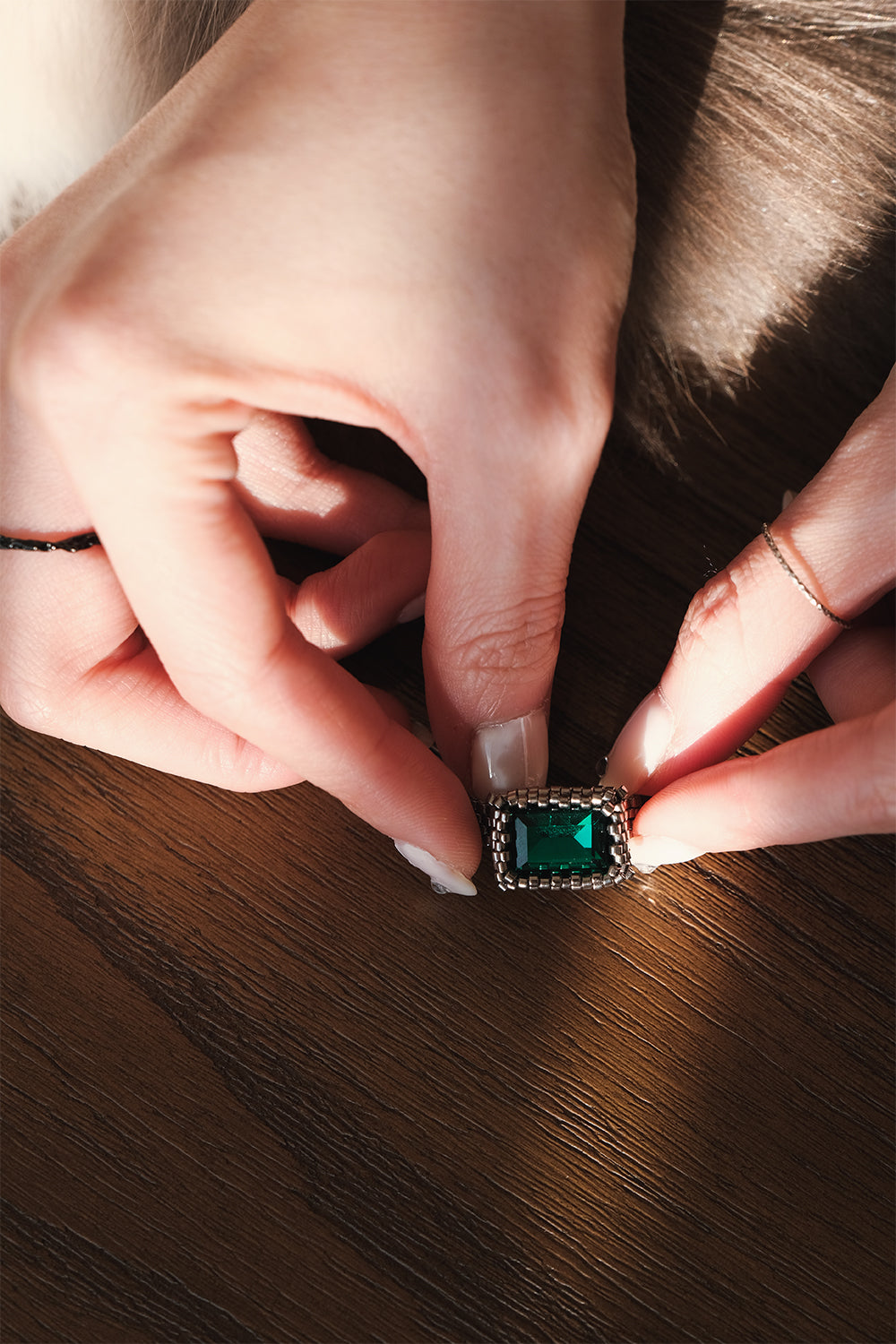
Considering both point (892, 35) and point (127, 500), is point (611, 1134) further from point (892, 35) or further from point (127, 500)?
point (892, 35)

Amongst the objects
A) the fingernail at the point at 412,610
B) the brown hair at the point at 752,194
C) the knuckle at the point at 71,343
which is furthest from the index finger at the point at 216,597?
the brown hair at the point at 752,194

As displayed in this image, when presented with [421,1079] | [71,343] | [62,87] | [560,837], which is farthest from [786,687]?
[62,87]

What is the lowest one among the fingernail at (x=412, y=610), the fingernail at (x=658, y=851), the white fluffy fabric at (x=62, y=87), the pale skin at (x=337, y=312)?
the fingernail at (x=658, y=851)

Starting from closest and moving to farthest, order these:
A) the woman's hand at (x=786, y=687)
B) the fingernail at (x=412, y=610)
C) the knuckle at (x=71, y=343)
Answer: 1. the knuckle at (x=71, y=343)
2. the woman's hand at (x=786, y=687)
3. the fingernail at (x=412, y=610)

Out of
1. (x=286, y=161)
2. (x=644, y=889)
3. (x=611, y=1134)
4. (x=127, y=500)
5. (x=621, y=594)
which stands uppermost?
(x=286, y=161)

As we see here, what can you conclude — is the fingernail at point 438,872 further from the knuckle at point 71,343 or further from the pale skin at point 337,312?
the knuckle at point 71,343

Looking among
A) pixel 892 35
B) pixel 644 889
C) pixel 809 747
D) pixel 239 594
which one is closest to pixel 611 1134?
pixel 644 889

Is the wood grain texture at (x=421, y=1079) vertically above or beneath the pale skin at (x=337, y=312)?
beneath
